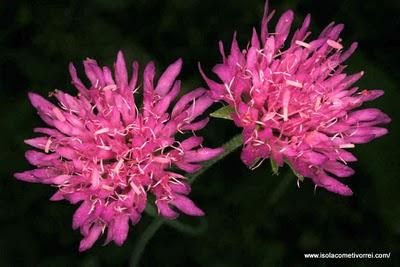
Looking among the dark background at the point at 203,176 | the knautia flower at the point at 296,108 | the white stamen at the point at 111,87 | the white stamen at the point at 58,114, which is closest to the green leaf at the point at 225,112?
the knautia flower at the point at 296,108

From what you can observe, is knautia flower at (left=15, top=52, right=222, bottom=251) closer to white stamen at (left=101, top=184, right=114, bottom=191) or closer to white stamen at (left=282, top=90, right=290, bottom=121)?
white stamen at (left=101, top=184, right=114, bottom=191)

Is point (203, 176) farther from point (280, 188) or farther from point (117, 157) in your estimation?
point (117, 157)

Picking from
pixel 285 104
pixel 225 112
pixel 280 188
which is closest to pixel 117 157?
pixel 225 112

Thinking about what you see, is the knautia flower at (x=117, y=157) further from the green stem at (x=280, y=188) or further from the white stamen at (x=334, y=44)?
the green stem at (x=280, y=188)

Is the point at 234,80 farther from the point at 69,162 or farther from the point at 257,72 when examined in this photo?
the point at 69,162

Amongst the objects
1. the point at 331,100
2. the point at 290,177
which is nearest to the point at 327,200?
the point at 290,177

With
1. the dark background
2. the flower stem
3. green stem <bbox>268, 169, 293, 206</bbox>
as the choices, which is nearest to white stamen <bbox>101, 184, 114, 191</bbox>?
the flower stem

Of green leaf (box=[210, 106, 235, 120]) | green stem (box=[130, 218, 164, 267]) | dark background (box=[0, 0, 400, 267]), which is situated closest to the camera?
green leaf (box=[210, 106, 235, 120])
